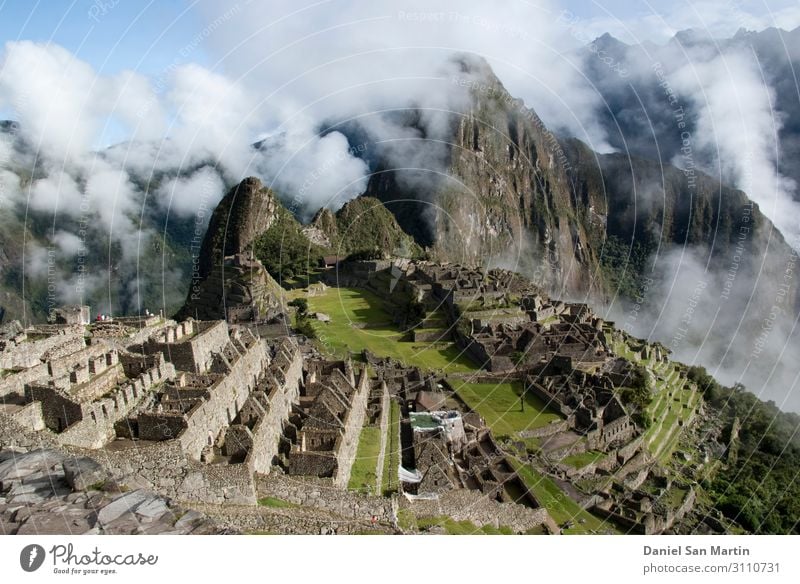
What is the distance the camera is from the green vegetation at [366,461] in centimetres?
2076

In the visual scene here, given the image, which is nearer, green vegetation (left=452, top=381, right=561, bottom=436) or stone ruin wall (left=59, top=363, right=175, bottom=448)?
stone ruin wall (left=59, top=363, right=175, bottom=448)

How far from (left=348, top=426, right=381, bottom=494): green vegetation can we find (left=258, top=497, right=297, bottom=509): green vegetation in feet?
11.6

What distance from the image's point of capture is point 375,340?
51688 millimetres

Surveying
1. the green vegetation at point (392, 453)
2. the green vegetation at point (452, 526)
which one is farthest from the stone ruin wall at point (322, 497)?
the green vegetation at point (392, 453)

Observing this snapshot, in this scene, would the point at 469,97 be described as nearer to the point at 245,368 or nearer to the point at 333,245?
the point at 333,245

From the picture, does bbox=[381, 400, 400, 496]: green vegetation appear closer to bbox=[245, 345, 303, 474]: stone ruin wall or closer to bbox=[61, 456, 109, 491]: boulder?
bbox=[245, 345, 303, 474]: stone ruin wall

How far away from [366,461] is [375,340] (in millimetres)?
28935

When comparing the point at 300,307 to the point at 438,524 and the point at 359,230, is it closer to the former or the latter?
the point at 438,524

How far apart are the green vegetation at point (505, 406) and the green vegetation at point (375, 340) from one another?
345 centimetres

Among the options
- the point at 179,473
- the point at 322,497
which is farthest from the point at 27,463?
the point at 322,497

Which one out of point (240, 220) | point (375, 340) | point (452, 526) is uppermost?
point (240, 220)

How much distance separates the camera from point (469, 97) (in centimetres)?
18075

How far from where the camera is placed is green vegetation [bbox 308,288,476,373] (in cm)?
4712

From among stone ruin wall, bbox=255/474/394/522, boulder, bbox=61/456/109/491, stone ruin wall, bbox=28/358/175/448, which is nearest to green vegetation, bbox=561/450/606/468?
stone ruin wall, bbox=255/474/394/522
